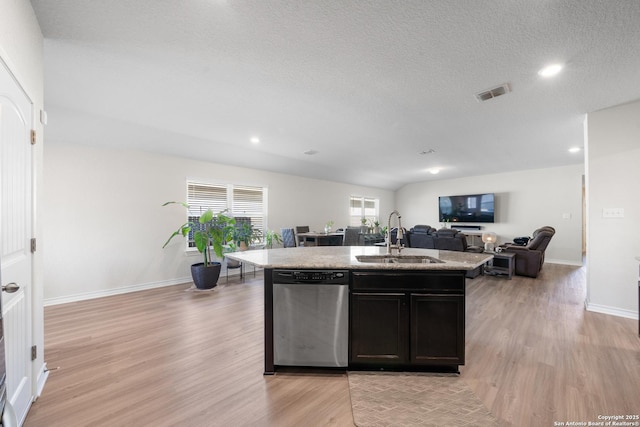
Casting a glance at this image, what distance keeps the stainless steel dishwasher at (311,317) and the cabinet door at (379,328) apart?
82 mm

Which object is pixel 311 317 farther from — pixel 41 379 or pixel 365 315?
pixel 41 379

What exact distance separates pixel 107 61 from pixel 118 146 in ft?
7.53

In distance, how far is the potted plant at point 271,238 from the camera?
569cm

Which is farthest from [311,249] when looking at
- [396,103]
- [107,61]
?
[107,61]

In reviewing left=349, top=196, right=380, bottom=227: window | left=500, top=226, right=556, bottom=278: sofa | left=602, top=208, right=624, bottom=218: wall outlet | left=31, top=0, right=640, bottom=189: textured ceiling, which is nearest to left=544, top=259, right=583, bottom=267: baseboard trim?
left=500, top=226, right=556, bottom=278: sofa

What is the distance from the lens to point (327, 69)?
2426 millimetres

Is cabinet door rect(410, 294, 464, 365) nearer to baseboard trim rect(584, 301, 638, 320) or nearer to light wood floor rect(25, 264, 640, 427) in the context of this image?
light wood floor rect(25, 264, 640, 427)

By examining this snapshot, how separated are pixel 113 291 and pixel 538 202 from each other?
9929mm

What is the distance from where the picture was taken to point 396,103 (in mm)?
3156

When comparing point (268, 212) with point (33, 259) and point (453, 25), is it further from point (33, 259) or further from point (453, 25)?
point (453, 25)

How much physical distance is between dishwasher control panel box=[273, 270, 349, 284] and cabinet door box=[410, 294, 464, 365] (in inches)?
23.2

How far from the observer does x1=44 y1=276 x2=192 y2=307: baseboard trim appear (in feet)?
12.1

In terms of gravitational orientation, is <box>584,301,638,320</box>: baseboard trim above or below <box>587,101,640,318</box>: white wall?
below

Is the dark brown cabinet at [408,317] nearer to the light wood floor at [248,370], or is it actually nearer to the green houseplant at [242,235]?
the light wood floor at [248,370]
